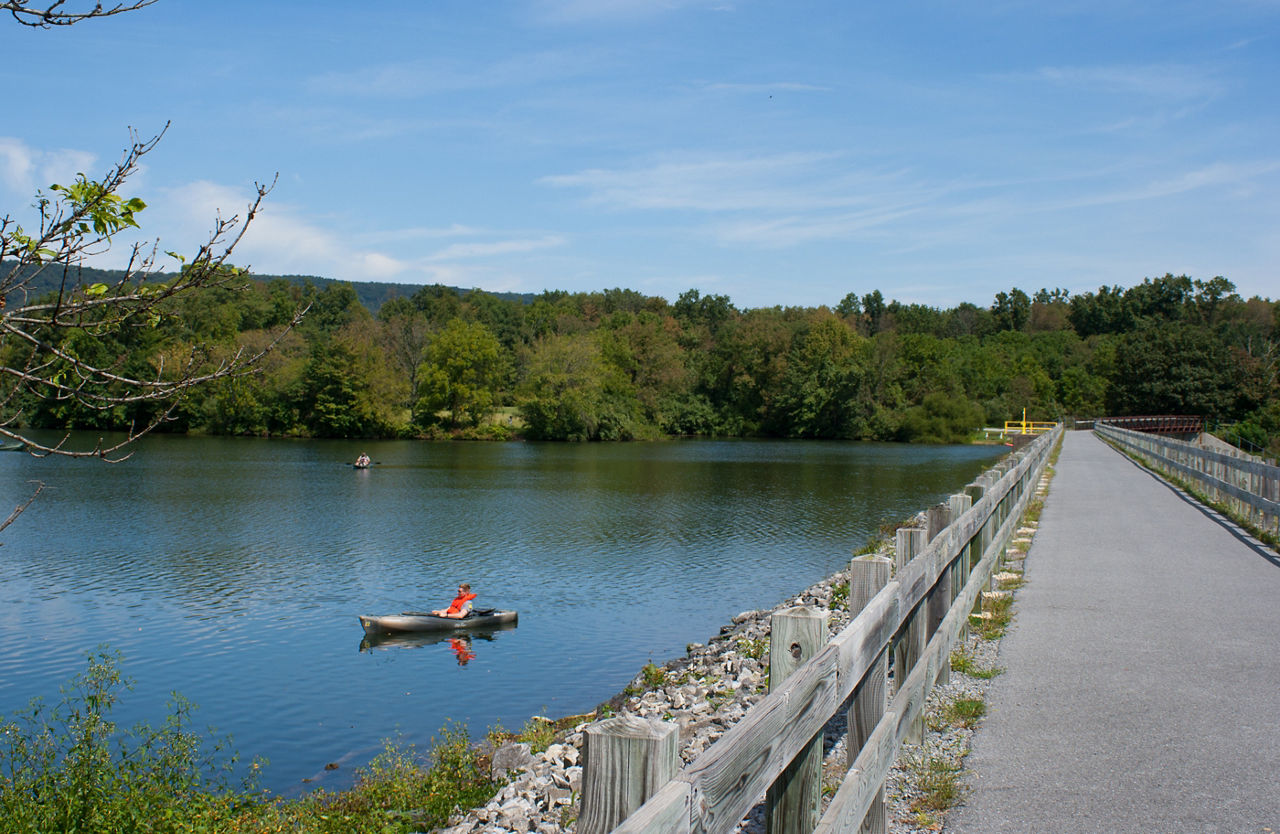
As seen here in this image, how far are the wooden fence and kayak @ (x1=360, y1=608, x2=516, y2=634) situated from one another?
1236 centimetres

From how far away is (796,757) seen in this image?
3068mm

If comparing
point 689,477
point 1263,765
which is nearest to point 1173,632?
point 1263,765

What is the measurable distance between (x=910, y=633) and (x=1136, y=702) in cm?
194

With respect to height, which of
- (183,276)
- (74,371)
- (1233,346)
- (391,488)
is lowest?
(391,488)

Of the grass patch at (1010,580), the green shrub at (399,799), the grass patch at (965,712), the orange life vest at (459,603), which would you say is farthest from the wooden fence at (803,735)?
the orange life vest at (459,603)

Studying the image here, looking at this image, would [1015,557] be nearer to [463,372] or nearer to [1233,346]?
[463,372]

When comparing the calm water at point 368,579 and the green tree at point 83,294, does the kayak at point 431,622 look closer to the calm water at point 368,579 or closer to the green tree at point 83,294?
the calm water at point 368,579

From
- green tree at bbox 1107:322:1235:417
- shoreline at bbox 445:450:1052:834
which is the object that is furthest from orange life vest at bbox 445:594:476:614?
green tree at bbox 1107:322:1235:417

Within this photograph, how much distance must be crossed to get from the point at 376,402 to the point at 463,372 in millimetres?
9303

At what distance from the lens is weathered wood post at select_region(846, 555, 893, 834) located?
4.10 meters

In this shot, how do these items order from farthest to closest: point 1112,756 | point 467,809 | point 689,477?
point 689,477
point 467,809
point 1112,756

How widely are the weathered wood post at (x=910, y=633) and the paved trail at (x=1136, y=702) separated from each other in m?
0.33

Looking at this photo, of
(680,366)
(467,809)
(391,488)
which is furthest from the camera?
(680,366)

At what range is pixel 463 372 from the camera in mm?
92062
